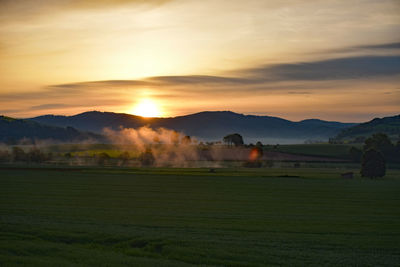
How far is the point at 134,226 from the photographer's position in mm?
28578

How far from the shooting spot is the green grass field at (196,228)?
780 inches

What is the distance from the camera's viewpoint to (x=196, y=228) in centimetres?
2823

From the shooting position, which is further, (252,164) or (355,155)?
(355,155)

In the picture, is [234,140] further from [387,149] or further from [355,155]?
[387,149]

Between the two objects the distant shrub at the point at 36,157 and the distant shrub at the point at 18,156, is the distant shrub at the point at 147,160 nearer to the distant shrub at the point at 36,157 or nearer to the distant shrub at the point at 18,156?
the distant shrub at the point at 36,157

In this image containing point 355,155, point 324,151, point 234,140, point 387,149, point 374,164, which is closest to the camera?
point 374,164

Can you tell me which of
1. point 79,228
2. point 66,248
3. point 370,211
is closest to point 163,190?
point 370,211

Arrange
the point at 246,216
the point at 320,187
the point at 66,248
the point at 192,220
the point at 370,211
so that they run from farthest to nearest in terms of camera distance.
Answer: the point at 320,187
the point at 370,211
the point at 246,216
the point at 192,220
the point at 66,248

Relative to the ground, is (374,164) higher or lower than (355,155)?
lower

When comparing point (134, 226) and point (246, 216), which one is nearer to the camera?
point (134, 226)

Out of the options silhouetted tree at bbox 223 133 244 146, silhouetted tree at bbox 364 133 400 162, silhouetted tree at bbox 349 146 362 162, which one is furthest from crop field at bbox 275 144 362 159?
silhouetted tree at bbox 223 133 244 146

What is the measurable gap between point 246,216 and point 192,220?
5082 mm

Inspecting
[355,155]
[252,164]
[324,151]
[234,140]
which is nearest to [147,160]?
[252,164]

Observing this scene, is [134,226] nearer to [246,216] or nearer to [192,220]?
[192,220]
